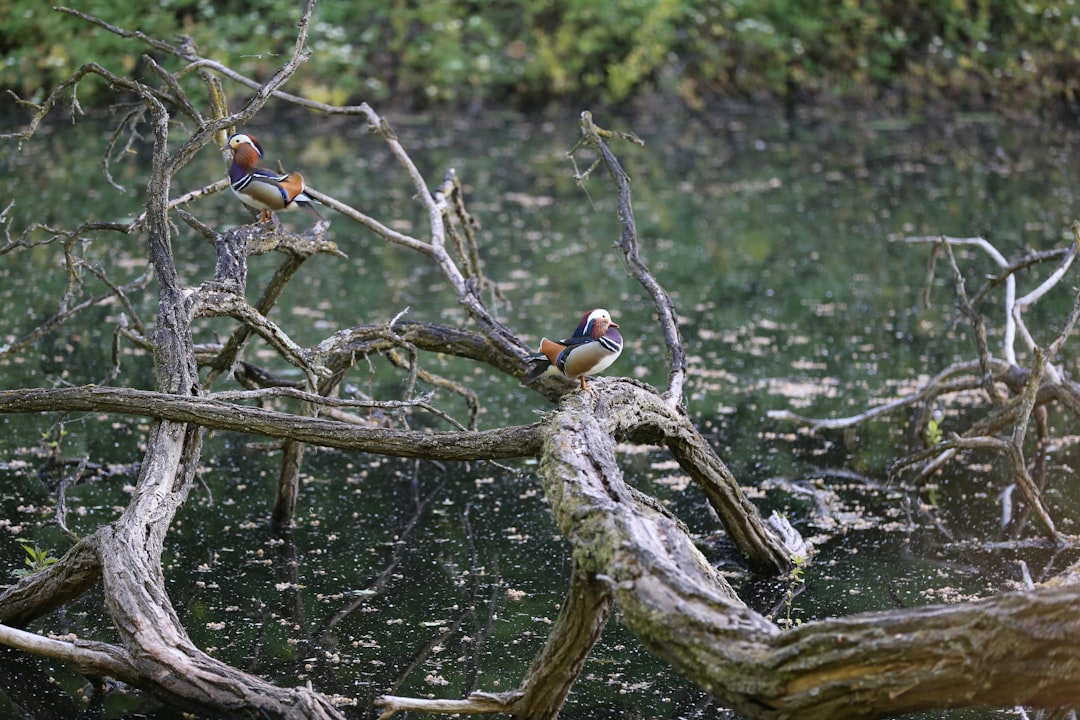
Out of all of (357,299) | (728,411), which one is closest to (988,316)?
(728,411)

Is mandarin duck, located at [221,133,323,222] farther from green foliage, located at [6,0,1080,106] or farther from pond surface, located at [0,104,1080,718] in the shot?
green foliage, located at [6,0,1080,106]

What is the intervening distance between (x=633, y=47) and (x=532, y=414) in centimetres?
1117

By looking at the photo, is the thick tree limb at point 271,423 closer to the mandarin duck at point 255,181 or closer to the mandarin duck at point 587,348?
the mandarin duck at point 587,348

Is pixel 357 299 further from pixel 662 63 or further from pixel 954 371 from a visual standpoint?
pixel 662 63

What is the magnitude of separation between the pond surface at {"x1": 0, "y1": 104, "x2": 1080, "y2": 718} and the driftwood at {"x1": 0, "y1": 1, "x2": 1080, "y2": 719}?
31 cm

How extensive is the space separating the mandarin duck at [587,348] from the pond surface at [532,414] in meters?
0.83

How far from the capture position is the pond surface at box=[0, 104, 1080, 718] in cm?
359

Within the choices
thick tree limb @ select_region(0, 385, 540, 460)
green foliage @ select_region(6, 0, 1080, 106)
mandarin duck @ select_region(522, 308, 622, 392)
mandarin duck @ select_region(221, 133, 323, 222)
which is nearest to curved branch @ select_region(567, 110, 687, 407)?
mandarin duck @ select_region(522, 308, 622, 392)

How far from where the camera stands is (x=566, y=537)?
2.60 meters

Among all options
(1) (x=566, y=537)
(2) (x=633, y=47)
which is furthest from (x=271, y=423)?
(2) (x=633, y=47)

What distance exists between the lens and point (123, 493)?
15.2 feet

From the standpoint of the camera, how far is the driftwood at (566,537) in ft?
6.58

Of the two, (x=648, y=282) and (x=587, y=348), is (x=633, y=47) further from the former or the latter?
(x=587, y=348)

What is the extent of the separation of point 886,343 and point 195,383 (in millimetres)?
4371
